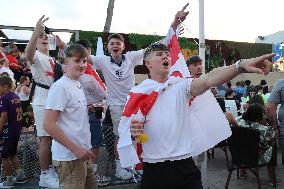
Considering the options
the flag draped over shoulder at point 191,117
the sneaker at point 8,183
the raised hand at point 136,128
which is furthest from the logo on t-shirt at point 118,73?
the raised hand at point 136,128

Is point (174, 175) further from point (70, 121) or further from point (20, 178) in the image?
point (20, 178)

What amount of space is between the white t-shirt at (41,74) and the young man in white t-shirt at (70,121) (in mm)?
1305

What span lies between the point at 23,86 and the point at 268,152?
5.73 metres

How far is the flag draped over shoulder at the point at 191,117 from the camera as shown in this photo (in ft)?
9.27

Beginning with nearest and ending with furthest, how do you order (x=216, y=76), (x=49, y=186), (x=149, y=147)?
(x=216, y=76)
(x=149, y=147)
(x=49, y=186)

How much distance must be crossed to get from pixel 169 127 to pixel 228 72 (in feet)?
2.10

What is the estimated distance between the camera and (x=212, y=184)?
609 cm

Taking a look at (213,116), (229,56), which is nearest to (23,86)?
(213,116)

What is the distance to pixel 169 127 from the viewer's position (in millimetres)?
2732

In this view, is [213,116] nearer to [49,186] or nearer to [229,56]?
[49,186]

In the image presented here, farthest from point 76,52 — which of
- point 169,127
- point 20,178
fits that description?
point 20,178

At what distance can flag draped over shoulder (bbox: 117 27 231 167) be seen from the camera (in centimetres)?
282

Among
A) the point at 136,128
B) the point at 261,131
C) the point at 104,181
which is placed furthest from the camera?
the point at 261,131

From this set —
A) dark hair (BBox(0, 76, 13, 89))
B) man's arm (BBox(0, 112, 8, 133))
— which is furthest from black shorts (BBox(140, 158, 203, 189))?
dark hair (BBox(0, 76, 13, 89))
